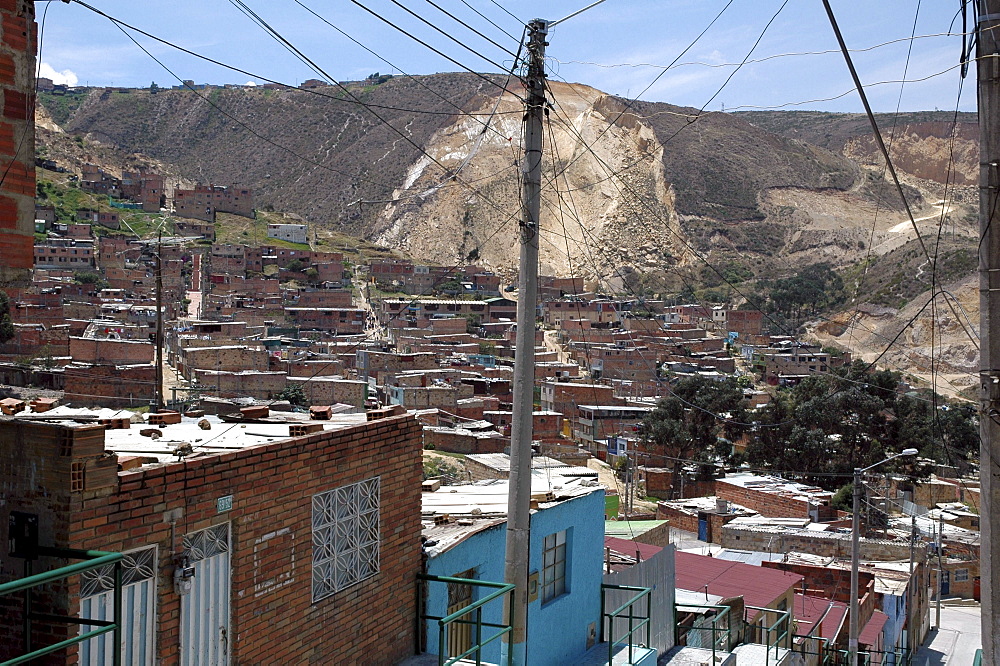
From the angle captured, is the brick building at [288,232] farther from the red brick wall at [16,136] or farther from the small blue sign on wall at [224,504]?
the small blue sign on wall at [224,504]

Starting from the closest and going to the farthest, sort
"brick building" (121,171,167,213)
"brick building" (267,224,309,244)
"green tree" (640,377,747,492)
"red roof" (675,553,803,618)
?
"red roof" (675,553,803,618) < "green tree" (640,377,747,492) < "brick building" (121,171,167,213) < "brick building" (267,224,309,244)

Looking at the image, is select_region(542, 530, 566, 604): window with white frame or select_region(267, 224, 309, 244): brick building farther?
select_region(267, 224, 309, 244): brick building

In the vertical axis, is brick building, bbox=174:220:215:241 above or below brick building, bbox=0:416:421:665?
above

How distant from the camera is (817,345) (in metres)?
72.1

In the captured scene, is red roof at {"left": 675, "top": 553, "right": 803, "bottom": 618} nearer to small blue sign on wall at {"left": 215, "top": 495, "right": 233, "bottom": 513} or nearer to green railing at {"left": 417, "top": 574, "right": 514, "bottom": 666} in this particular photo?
green railing at {"left": 417, "top": 574, "right": 514, "bottom": 666}

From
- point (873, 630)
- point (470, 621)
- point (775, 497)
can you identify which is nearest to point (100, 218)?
point (775, 497)

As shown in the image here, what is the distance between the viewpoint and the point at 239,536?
5.84 metres

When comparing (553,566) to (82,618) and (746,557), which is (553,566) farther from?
(746,557)

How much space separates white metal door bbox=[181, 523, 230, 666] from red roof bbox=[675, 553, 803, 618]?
11.5 m

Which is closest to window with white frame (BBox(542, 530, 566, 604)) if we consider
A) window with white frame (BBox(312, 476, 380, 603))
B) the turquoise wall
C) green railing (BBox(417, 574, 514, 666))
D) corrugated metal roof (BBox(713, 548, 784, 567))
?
the turquoise wall

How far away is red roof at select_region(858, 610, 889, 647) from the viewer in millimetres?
18703

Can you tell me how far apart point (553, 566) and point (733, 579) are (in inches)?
353

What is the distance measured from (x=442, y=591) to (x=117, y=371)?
101 ft

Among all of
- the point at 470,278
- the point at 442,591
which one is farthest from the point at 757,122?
the point at 442,591
